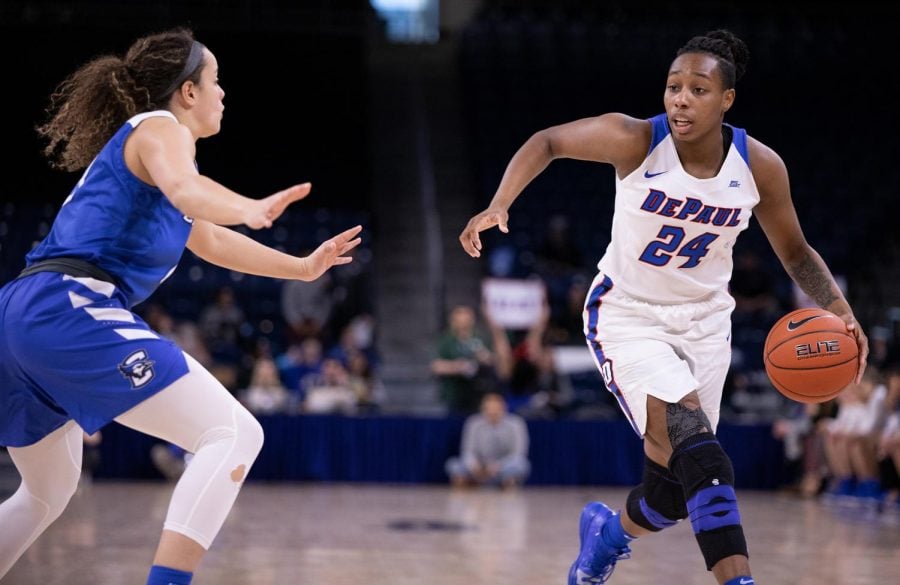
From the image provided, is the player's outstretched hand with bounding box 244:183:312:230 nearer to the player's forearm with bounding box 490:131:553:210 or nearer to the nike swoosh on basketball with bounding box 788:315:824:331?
the player's forearm with bounding box 490:131:553:210

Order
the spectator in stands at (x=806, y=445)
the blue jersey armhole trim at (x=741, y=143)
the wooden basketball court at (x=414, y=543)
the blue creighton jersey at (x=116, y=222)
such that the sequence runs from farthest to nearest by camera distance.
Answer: the spectator in stands at (x=806, y=445), the wooden basketball court at (x=414, y=543), the blue jersey armhole trim at (x=741, y=143), the blue creighton jersey at (x=116, y=222)

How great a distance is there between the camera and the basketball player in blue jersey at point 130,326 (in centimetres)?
311

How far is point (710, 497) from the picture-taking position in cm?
361

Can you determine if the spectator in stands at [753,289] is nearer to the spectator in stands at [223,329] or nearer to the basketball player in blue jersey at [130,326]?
the spectator in stands at [223,329]

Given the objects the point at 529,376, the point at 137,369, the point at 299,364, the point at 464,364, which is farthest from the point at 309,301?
the point at 137,369

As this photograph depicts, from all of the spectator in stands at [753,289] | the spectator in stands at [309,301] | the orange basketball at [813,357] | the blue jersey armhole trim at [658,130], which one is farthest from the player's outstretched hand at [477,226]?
the spectator in stands at [753,289]

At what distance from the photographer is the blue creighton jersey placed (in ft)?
10.7

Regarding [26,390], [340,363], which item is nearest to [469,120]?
[340,363]

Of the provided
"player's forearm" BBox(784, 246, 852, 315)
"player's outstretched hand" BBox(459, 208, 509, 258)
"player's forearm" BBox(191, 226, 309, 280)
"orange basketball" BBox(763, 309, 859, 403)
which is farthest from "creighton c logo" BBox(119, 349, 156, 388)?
"player's forearm" BBox(784, 246, 852, 315)

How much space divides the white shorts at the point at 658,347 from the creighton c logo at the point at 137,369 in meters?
1.76

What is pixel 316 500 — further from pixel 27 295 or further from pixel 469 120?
pixel 469 120

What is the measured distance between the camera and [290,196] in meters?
2.98

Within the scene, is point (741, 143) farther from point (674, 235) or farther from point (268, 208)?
point (268, 208)

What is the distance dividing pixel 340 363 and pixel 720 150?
8.04 metres
